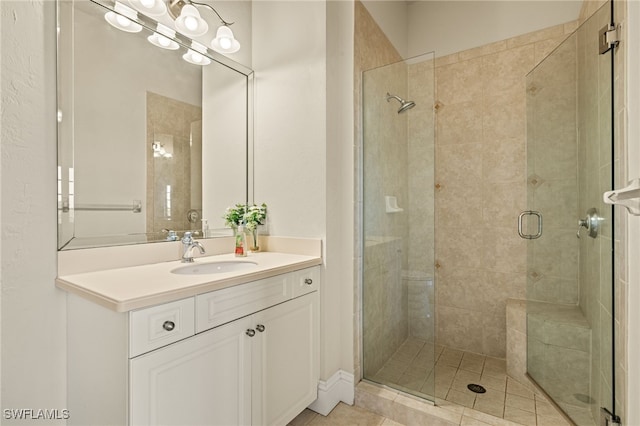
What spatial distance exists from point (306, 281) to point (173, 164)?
96cm

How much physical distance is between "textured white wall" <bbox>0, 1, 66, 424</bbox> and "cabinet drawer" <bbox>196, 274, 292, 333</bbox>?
1.93 ft

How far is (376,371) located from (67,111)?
2.07m

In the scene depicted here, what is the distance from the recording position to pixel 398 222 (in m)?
2.01

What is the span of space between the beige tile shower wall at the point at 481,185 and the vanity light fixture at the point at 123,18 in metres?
2.21

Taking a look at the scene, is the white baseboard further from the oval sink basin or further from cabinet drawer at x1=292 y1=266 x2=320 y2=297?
the oval sink basin

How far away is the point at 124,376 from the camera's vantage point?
942 millimetres

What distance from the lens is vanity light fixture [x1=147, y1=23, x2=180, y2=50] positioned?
163 cm

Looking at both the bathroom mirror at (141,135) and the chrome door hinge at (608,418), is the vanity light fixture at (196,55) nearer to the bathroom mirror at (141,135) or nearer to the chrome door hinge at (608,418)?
the bathroom mirror at (141,135)

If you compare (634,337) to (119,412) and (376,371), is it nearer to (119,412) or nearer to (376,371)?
(376,371)

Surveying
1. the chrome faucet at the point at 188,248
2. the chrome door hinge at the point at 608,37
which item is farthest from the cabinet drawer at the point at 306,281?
the chrome door hinge at the point at 608,37

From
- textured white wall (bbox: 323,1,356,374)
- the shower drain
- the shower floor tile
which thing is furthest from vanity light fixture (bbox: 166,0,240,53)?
the shower drain

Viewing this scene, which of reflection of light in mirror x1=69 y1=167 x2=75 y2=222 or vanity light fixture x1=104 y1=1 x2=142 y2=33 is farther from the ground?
vanity light fixture x1=104 y1=1 x2=142 y2=33

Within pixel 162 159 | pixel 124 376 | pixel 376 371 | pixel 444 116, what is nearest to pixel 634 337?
pixel 376 371

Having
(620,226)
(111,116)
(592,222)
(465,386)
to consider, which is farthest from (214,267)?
(592,222)
